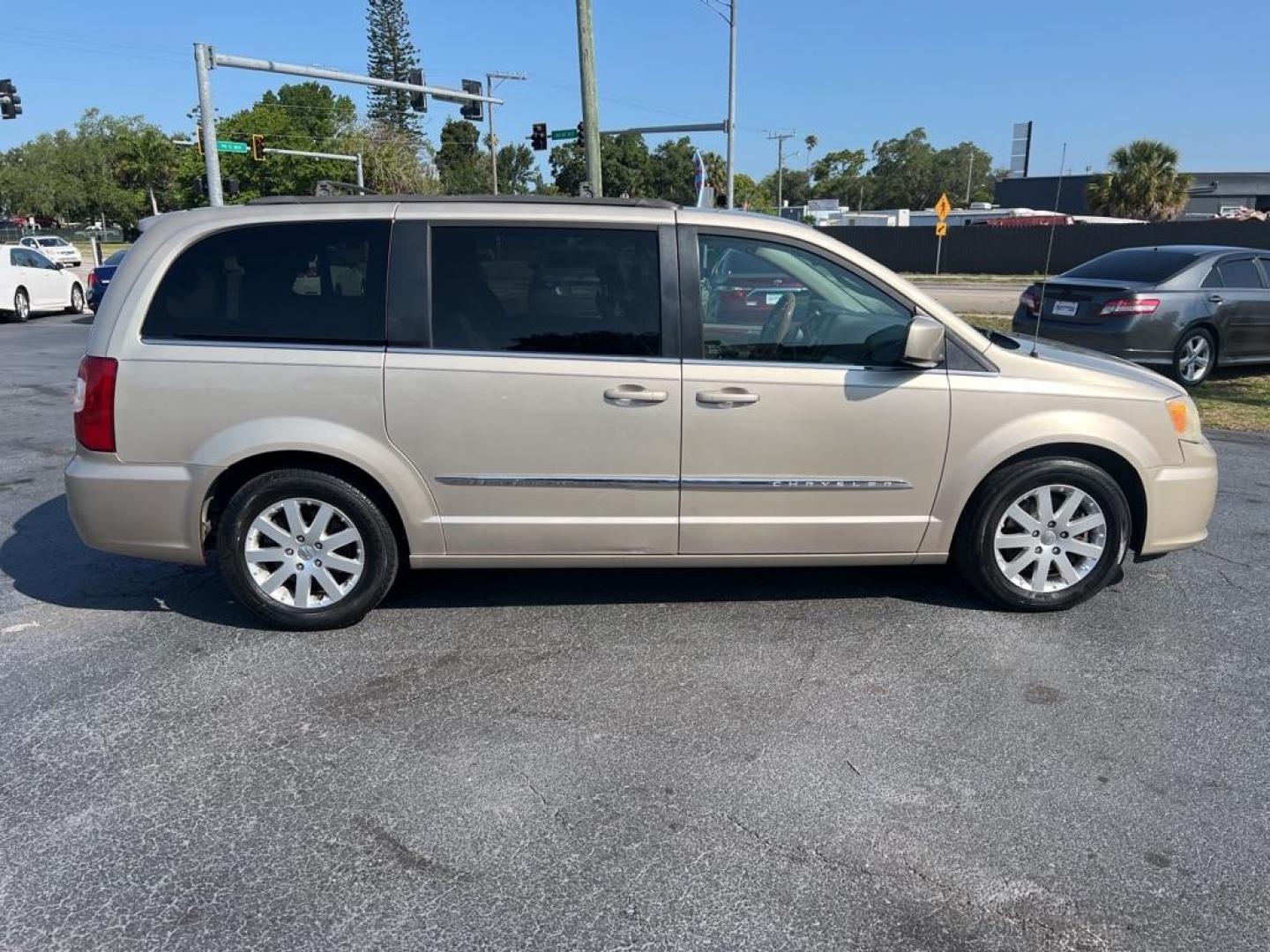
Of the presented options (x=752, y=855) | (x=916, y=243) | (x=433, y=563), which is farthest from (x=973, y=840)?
(x=916, y=243)

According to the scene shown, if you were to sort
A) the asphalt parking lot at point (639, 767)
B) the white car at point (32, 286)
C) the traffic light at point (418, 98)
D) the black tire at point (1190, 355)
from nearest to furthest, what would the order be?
the asphalt parking lot at point (639, 767) < the black tire at point (1190, 355) < the white car at point (32, 286) < the traffic light at point (418, 98)

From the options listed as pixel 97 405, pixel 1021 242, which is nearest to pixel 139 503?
pixel 97 405

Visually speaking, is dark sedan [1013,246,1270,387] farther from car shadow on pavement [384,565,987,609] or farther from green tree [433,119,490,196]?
green tree [433,119,490,196]

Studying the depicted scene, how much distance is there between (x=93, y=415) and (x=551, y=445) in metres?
1.94

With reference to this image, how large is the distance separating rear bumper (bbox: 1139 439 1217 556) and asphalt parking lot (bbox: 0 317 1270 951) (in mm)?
351

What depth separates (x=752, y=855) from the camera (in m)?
2.75

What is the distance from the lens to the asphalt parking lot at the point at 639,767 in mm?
2527

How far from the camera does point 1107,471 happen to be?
4.45m

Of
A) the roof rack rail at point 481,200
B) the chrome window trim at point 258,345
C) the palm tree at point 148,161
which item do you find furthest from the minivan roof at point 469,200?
the palm tree at point 148,161

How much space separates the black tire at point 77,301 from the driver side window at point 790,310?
72.4 ft

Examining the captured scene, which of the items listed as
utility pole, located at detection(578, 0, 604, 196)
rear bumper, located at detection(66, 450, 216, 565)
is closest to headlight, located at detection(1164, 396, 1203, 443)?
rear bumper, located at detection(66, 450, 216, 565)

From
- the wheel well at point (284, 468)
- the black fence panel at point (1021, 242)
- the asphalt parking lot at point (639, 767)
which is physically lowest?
the asphalt parking lot at point (639, 767)

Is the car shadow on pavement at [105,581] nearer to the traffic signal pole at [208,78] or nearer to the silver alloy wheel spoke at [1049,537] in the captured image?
the silver alloy wheel spoke at [1049,537]

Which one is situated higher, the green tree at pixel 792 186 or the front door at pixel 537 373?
the green tree at pixel 792 186
